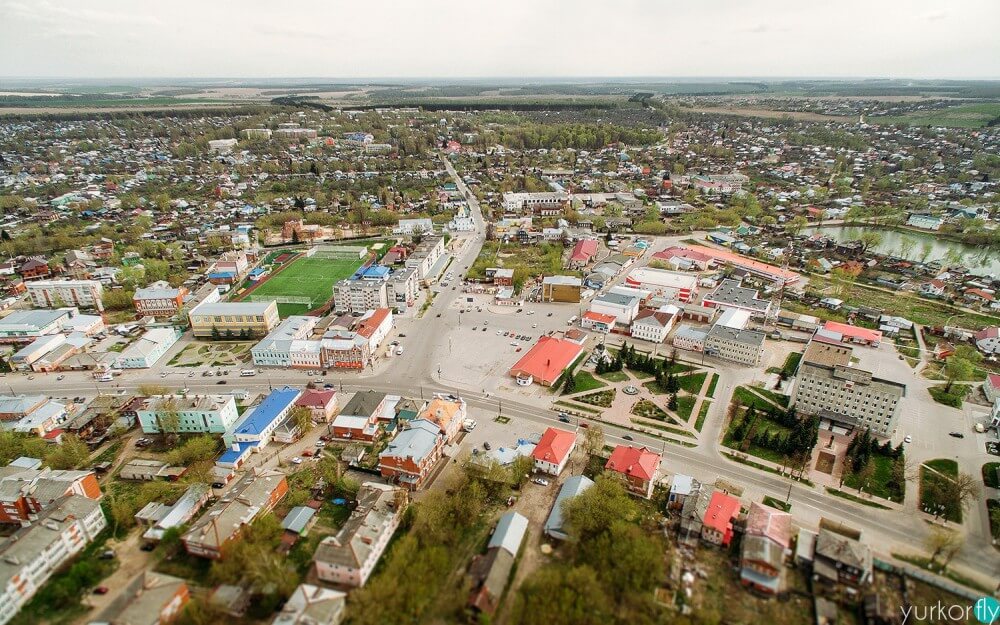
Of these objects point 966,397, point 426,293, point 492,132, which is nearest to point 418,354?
point 426,293

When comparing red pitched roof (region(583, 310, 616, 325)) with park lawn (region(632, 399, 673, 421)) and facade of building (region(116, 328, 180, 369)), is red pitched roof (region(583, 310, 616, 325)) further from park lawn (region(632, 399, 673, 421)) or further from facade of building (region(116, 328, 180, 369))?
facade of building (region(116, 328, 180, 369))

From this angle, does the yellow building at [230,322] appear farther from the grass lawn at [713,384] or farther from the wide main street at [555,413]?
the grass lawn at [713,384]

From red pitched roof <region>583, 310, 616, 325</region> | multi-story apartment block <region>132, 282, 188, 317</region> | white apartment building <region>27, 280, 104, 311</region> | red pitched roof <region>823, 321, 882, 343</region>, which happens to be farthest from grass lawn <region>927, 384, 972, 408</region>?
white apartment building <region>27, 280, 104, 311</region>

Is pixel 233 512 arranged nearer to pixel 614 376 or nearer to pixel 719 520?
pixel 719 520

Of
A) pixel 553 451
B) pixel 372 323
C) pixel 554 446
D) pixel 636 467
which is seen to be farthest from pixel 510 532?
pixel 372 323

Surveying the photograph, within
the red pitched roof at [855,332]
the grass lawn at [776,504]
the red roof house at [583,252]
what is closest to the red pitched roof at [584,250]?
the red roof house at [583,252]
